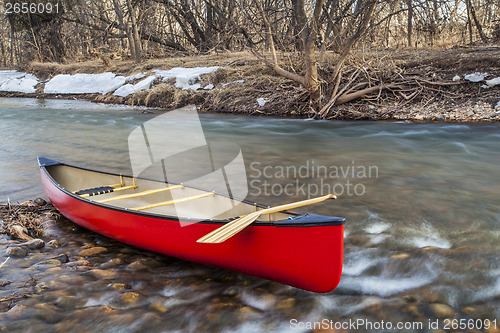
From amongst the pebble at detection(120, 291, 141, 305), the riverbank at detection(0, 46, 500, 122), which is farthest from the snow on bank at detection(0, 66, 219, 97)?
the pebble at detection(120, 291, 141, 305)

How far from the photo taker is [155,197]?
16.9 ft

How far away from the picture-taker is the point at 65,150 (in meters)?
9.05

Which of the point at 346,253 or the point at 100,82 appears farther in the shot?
the point at 100,82

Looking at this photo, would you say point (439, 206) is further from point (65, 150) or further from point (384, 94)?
point (65, 150)

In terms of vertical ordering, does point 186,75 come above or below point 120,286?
above

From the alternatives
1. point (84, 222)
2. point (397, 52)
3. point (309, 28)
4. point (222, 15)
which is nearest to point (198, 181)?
point (84, 222)

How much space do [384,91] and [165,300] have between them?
9.14m

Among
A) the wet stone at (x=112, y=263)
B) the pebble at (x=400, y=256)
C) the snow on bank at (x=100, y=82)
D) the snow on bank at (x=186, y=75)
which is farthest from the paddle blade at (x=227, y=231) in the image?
the snow on bank at (x=186, y=75)

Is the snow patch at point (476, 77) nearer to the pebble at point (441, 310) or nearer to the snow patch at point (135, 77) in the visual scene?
the pebble at point (441, 310)

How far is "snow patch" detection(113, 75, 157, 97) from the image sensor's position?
15445mm

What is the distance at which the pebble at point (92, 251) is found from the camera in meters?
3.95

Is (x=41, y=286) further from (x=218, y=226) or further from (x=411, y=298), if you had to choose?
(x=411, y=298)

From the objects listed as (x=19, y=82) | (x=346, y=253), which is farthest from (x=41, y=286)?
(x=19, y=82)

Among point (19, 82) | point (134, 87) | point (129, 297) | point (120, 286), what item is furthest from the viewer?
point (19, 82)
